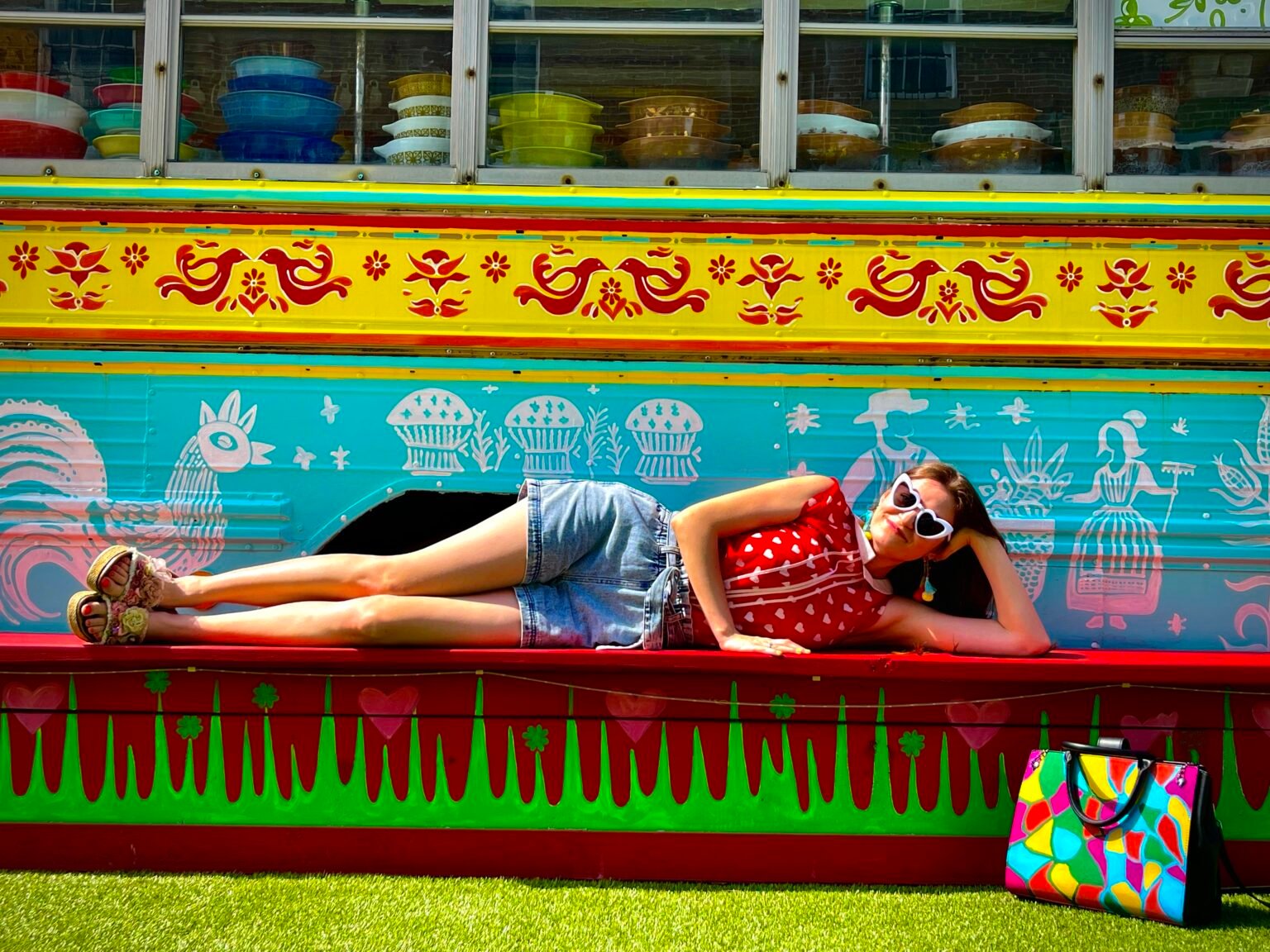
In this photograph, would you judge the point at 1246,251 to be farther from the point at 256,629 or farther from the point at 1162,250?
the point at 256,629

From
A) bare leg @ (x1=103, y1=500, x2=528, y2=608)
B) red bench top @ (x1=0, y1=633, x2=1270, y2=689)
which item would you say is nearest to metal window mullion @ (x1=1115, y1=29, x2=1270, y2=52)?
red bench top @ (x1=0, y1=633, x2=1270, y2=689)

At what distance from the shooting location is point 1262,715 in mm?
3119

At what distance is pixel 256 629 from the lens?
3.05 meters

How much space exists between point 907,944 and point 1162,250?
6.82 feet

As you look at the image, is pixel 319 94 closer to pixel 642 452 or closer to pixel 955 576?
pixel 642 452

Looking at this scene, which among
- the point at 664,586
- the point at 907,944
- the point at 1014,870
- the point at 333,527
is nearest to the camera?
the point at 907,944

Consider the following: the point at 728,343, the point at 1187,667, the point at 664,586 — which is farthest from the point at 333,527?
the point at 1187,667

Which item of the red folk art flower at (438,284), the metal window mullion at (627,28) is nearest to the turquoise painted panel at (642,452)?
the red folk art flower at (438,284)

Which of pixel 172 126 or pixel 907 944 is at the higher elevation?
pixel 172 126

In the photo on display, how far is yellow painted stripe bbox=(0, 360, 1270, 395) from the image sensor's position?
3.48 meters

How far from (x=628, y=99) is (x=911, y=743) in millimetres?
1951

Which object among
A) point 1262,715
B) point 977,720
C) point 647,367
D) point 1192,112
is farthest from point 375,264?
point 1262,715

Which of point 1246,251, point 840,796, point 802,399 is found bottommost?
point 840,796

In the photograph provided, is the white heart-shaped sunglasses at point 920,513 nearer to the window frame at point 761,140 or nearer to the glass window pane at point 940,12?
the window frame at point 761,140
